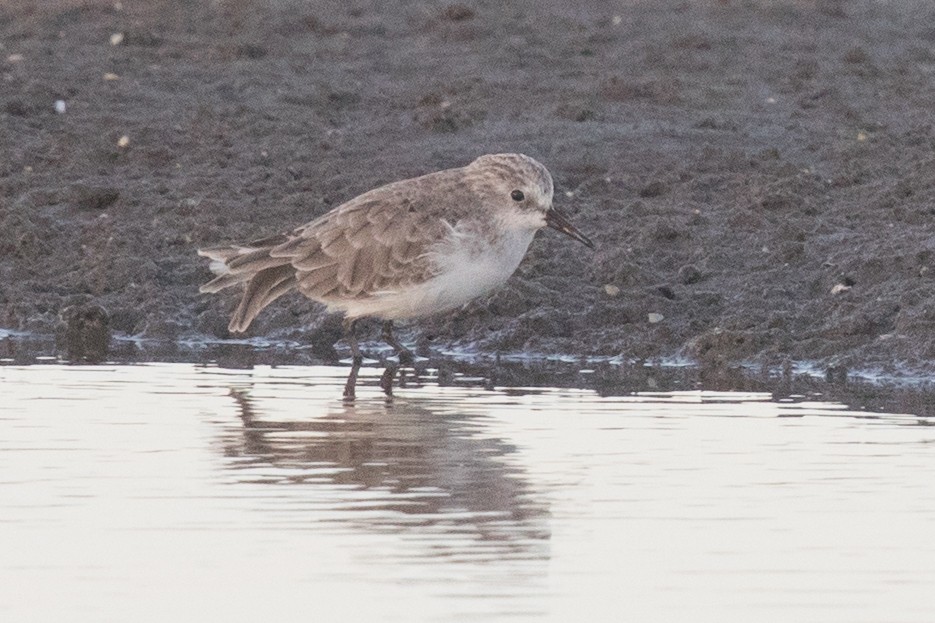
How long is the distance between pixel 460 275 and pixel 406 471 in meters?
2.74

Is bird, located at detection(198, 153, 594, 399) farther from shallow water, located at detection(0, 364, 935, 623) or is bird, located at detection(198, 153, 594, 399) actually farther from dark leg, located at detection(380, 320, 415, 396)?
shallow water, located at detection(0, 364, 935, 623)

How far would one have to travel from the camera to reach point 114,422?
9664 millimetres

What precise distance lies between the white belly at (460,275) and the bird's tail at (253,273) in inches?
29.8

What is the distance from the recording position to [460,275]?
1119cm

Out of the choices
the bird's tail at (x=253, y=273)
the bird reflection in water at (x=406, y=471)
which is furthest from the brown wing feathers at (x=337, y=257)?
the bird reflection in water at (x=406, y=471)

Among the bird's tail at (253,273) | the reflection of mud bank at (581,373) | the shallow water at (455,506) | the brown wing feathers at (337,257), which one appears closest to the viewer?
the shallow water at (455,506)

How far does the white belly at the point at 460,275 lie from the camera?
36.7 ft

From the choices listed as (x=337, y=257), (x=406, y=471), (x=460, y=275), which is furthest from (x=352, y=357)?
(x=406, y=471)

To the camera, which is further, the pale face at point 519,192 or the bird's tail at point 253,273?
the bird's tail at point 253,273

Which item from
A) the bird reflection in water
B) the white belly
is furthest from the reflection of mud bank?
the bird reflection in water

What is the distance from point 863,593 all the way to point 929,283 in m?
6.04

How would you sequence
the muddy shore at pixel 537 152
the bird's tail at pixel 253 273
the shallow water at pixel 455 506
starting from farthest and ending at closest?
the muddy shore at pixel 537 152 → the bird's tail at pixel 253 273 → the shallow water at pixel 455 506

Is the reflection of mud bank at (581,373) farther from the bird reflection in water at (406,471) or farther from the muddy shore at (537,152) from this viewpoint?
the bird reflection in water at (406,471)

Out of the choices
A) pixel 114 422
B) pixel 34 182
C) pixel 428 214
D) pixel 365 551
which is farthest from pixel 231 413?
pixel 34 182
